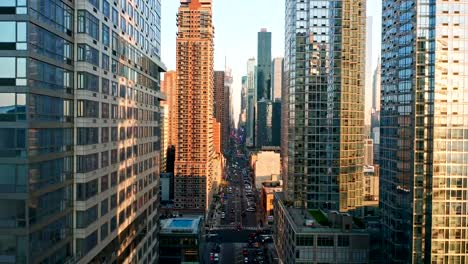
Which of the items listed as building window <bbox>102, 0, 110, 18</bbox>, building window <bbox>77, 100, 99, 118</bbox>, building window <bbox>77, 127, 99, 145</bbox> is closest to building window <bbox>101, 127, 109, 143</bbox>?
building window <bbox>77, 127, 99, 145</bbox>

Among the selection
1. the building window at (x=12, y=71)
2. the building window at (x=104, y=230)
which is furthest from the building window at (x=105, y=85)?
the building window at (x=12, y=71)

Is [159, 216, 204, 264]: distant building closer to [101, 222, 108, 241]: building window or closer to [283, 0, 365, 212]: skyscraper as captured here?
[283, 0, 365, 212]: skyscraper

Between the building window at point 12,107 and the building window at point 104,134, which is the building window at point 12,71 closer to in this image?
the building window at point 12,107

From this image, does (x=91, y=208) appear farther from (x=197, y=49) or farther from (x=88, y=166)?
(x=197, y=49)

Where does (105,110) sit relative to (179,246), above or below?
above

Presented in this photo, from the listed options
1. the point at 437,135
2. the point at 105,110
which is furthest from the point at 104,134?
the point at 437,135

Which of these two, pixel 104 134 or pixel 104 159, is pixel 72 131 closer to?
pixel 104 134
